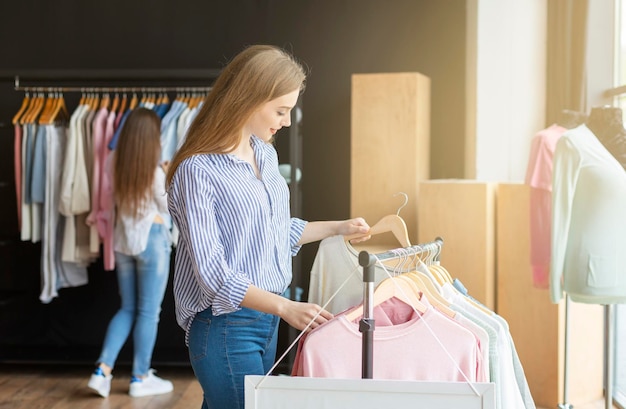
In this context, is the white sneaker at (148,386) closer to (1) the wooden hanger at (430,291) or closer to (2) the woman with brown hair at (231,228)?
(2) the woman with brown hair at (231,228)

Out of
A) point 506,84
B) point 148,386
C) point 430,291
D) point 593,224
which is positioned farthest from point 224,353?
point 506,84

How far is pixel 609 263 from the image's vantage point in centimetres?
330

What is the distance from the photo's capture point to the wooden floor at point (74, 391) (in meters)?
4.46

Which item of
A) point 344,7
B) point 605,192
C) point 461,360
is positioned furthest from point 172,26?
point 461,360

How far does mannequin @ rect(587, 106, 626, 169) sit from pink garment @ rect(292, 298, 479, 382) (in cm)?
198

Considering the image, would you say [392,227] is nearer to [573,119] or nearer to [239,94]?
[239,94]

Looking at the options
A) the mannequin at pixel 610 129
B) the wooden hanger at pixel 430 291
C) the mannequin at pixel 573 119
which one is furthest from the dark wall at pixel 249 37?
the wooden hanger at pixel 430 291

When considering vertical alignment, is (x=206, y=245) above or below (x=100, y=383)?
above

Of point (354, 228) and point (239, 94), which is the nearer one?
point (239, 94)

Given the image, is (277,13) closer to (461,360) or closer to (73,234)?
(73,234)

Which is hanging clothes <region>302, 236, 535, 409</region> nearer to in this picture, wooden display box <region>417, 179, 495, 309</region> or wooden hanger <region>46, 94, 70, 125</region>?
wooden display box <region>417, 179, 495, 309</region>

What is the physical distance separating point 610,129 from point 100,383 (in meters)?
2.91

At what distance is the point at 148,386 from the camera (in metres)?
4.71

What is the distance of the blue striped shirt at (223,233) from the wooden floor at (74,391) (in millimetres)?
2610
